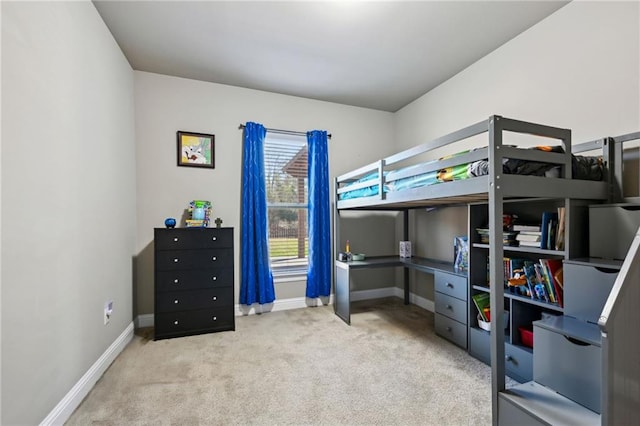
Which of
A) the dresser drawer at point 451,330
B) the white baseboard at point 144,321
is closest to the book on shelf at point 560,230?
the dresser drawer at point 451,330

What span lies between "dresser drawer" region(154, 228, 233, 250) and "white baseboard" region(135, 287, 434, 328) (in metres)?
0.87

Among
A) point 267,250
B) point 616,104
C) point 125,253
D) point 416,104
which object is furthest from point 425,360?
point 416,104

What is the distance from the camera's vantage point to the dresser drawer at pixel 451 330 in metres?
2.28

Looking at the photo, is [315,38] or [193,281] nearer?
[315,38]

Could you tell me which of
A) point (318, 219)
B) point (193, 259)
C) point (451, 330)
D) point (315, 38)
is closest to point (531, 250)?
point (451, 330)

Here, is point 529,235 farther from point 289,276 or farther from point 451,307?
point 289,276

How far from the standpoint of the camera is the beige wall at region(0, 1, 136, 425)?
121 cm

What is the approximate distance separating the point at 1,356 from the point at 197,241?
157cm

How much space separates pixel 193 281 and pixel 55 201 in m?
1.33

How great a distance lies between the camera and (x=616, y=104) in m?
1.80

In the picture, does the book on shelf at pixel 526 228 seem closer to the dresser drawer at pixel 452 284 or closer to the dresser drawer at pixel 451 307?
the dresser drawer at pixel 452 284

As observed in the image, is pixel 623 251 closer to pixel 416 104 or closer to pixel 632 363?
pixel 632 363

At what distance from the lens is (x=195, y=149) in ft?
10.1

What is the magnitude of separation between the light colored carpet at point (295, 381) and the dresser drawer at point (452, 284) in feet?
1.39
